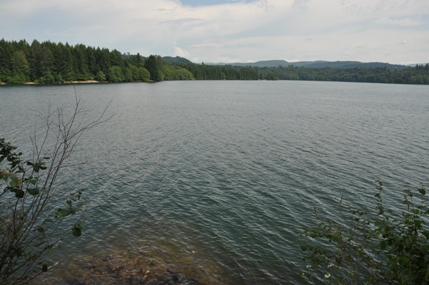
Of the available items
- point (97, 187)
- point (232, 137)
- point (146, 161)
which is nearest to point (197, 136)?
point (232, 137)

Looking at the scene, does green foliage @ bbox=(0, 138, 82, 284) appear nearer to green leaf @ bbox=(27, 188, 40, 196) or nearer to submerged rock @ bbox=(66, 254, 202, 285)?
green leaf @ bbox=(27, 188, 40, 196)

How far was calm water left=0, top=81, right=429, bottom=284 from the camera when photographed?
1485 cm

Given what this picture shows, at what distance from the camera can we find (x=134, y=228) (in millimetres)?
16953

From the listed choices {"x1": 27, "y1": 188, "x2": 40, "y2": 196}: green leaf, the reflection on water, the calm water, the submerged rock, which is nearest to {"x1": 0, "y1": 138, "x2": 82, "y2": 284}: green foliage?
{"x1": 27, "y1": 188, "x2": 40, "y2": 196}: green leaf

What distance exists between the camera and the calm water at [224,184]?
14851mm

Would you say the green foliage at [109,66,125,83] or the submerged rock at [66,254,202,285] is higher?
the green foliage at [109,66,125,83]

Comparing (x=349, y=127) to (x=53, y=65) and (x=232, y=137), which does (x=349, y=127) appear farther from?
(x=53, y=65)

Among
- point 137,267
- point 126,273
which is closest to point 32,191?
point 126,273

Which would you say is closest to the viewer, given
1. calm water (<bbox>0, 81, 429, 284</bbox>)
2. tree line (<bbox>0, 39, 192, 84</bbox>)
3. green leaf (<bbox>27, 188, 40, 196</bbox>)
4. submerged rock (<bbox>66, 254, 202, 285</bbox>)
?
green leaf (<bbox>27, 188, 40, 196</bbox>)

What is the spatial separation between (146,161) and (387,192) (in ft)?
73.3

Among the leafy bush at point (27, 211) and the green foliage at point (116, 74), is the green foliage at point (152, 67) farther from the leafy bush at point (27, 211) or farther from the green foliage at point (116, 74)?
the leafy bush at point (27, 211)

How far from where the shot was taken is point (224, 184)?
77.8 ft

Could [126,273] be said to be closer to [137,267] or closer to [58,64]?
[137,267]

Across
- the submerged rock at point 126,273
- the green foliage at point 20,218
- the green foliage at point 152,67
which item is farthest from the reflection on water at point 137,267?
the green foliage at point 152,67
